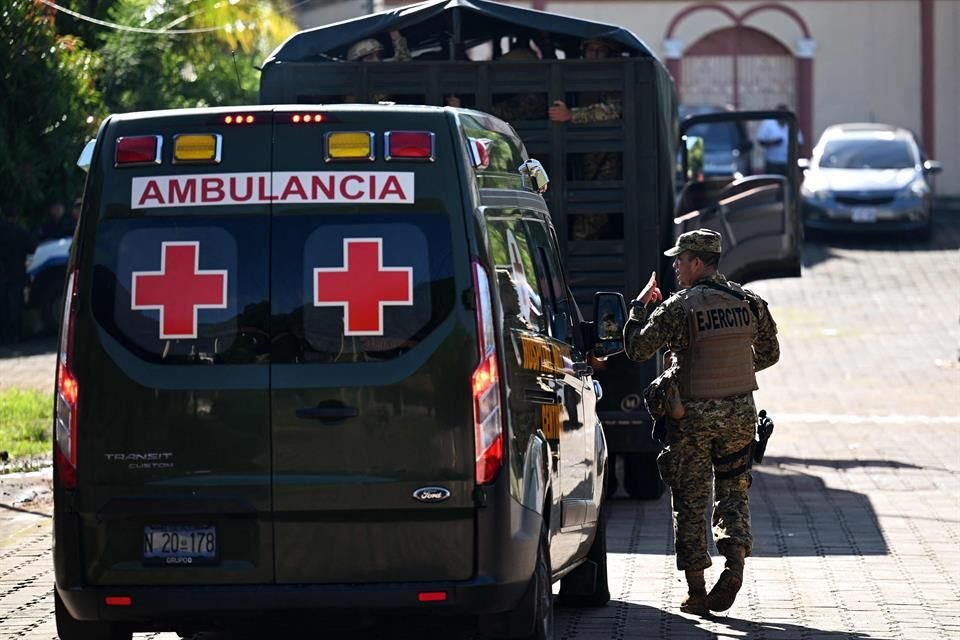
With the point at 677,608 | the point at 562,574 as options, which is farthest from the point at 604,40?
the point at 562,574

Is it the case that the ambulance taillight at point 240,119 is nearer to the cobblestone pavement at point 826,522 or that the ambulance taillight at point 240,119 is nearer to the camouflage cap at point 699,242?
the cobblestone pavement at point 826,522

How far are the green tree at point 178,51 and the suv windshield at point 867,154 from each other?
30.1ft

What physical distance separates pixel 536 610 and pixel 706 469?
1.92 m

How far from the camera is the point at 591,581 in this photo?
855 centimetres

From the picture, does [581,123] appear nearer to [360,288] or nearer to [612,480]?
[612,480]

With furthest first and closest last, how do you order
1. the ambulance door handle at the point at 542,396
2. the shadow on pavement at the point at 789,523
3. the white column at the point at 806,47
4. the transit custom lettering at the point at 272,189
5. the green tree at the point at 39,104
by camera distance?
1. the white column at the point at 806,47
2. the green tree at the point at 39,104
3. the shadow on pavement at the point at 789,523
4. the ambulance door handle at the point at 542,396
5. the transit custom lettering at the point at 272,189

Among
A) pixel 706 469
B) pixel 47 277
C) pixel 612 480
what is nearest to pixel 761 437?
pixel 706 469

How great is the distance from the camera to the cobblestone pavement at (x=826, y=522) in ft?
27.1

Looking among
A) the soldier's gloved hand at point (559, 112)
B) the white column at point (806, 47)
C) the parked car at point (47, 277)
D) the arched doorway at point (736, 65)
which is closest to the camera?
the soldier's gloved hand at point (559, 112)

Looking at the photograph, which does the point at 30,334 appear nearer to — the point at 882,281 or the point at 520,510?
the point at 882,281

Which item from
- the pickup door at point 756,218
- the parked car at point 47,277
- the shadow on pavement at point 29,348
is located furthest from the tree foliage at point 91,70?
the pickup door at point 756,218

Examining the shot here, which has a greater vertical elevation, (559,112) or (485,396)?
(559,112)

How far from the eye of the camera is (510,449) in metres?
6.41

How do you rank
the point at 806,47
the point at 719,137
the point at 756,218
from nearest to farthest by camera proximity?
the point at 756,218 < the point at 719,137 < the point at 806,47
